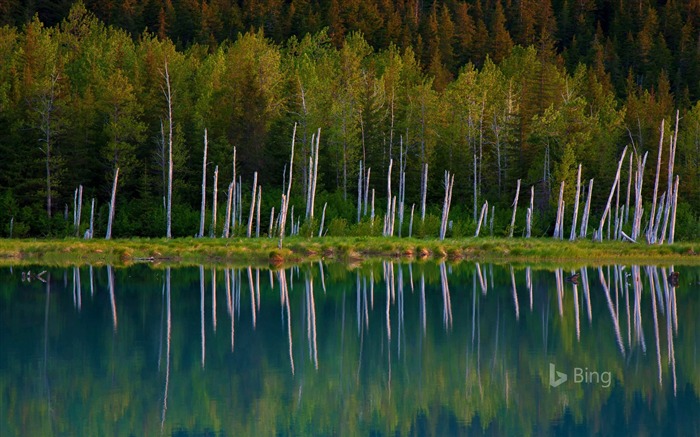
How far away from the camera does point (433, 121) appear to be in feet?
222

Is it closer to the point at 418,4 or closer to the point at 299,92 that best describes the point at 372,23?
the point at 418,4

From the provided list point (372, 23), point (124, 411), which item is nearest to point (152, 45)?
point (372, 23)

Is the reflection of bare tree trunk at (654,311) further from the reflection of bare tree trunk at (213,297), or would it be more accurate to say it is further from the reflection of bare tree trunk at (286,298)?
the reflection of bare tree trunk at (213,297)

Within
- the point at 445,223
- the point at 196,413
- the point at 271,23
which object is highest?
the point at 271,23

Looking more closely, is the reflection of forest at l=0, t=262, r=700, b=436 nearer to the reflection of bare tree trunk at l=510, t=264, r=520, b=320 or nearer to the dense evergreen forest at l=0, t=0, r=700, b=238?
the reflection of bare tree trunk at l=510, t=264, r=520, b=320

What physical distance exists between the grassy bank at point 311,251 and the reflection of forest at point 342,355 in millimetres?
8028

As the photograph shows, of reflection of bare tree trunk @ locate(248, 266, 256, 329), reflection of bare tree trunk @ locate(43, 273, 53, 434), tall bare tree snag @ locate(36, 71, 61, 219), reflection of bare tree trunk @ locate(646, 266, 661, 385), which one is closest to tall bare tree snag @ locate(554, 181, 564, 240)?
reflection of bare tree trunk @ locate(646, 266, 661, 385)

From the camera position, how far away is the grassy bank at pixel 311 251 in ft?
151

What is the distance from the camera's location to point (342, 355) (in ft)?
76.6

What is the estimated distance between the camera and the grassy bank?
46.1 m

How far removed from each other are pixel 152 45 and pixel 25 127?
49.8 ft

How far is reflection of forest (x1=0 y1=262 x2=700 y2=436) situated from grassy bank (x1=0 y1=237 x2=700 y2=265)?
8.03 metres

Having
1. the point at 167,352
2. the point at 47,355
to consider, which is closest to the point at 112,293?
the point at 167,352

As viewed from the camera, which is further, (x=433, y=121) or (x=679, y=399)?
(x=433, y=121)
